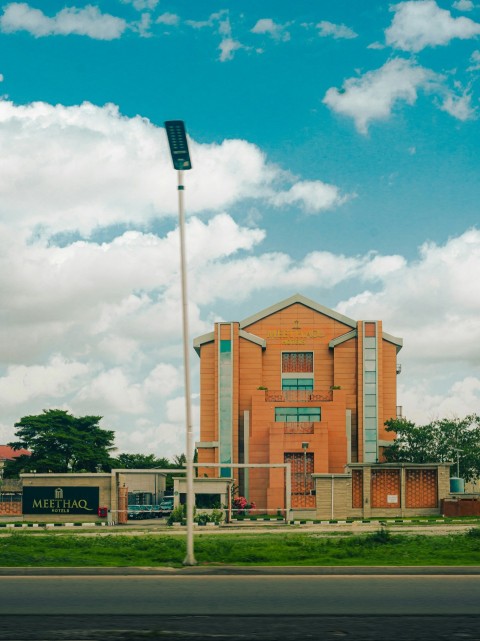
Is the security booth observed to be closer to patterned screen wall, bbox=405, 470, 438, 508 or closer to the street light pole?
patterned screen wall, bbox=405, 470, 438, 508

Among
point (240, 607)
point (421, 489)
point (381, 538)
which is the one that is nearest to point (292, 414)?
Result: point (421, 489)

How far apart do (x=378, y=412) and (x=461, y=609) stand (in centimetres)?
6578

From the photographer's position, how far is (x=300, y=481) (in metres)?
69.2

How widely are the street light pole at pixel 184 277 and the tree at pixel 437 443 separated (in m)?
56.6

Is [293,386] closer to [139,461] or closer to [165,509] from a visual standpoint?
[165,509]

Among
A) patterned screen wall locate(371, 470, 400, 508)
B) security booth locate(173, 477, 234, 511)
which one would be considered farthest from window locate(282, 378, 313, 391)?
security booth locate(173, 477, 234, 511)

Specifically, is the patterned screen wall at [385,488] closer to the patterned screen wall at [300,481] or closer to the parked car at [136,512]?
the patterned screen wall at [300,481]

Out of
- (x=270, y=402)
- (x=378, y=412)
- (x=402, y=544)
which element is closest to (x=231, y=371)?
(x=270, y=402)

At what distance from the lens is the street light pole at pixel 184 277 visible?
67.5 ft

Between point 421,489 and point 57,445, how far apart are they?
46.1 m

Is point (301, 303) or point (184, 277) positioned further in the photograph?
point (301, 303)

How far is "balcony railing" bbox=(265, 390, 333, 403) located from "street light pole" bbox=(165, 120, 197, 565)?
54861 mm

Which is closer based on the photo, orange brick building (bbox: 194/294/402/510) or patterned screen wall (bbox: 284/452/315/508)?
patterned screen wall (bbox: 284/452/315/508)

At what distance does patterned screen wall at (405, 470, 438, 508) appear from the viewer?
54.4m
